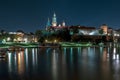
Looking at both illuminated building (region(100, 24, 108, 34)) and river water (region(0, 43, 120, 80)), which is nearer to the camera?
river water (region(0, 43, 120, 80))

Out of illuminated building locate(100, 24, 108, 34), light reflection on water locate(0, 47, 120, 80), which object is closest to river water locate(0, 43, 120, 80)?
light reflection on water locate(0, 47, 120, 80)

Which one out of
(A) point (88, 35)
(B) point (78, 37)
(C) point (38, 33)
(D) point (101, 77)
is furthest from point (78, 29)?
(D) point (101, 77)

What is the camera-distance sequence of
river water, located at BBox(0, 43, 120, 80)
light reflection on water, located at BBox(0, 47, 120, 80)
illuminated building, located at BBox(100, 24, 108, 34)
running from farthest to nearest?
illuminated building, located at BBox(100, 24, 108, 34) < light reflection on water, located at BBox(0, 47, 120, 80) < river water, located at BBox(0, 43, 120, 80)

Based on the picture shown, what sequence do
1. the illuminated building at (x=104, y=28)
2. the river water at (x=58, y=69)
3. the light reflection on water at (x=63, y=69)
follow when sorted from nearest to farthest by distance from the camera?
the river water at (x=58, y=69) < the light reflection on water at (x=63, y=69) < the illuminated building at (x=104, y=28)

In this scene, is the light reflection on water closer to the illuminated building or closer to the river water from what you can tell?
the river water

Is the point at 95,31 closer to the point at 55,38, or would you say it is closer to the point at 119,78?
the point at 55,38

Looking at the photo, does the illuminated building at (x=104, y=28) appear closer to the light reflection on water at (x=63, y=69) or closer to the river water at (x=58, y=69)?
the light reflection on water at (x=63, y=69)

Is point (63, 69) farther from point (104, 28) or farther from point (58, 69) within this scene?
point (104, 28)

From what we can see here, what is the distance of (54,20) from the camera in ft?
444

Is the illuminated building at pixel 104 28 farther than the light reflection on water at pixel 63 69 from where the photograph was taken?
Yes

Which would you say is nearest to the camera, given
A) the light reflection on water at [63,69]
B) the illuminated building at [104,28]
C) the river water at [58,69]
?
the river water at [58,69]

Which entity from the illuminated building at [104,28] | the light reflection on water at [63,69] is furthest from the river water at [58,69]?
the illuminated building at [104,28]

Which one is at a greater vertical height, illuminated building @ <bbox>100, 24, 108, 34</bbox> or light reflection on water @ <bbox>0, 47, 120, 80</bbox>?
illuminated building @ <bbox>100, 24, 108, 34</bbox>

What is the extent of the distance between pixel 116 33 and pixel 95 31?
50.3ft
